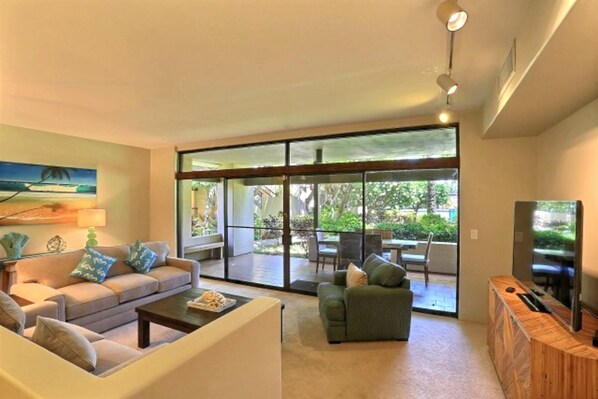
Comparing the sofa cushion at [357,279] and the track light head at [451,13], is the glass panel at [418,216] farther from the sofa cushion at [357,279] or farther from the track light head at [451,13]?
the track light head at [451,13]

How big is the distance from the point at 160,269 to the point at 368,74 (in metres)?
3.90

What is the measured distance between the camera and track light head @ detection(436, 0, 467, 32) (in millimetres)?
1542

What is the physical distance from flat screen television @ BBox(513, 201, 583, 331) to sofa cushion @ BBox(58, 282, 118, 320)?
4137mm

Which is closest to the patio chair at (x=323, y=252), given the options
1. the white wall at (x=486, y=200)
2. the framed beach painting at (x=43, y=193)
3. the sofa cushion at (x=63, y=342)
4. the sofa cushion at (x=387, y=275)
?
the sofa cushion at (x=387, y=275)

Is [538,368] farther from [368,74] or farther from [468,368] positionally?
[368,74]

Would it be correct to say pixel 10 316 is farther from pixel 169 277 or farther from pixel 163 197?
pixel 163 197

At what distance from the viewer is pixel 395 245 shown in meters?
4.61

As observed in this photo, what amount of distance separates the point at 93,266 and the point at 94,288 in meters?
0.39

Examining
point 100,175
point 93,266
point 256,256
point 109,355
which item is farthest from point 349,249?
point 100,175

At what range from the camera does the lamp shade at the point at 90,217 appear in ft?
16.2

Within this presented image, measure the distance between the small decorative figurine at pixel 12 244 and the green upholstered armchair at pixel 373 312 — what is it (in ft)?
14.3

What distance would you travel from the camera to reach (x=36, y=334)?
68.1 inches

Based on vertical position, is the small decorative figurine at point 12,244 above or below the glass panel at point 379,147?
below

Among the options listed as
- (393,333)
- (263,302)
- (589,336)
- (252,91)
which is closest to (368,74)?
(252,91)
